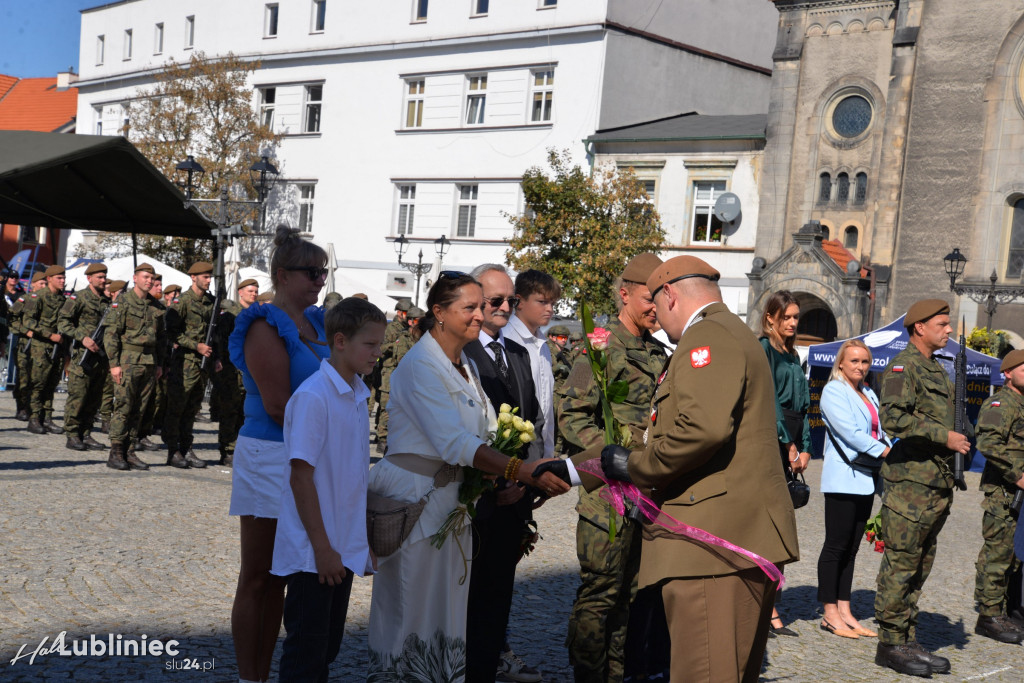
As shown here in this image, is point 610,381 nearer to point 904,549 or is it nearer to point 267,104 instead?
point 904,549

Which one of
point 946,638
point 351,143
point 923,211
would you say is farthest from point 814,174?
point 946,638

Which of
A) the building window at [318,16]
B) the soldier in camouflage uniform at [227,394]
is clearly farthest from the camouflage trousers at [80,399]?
the building window at [318,16]

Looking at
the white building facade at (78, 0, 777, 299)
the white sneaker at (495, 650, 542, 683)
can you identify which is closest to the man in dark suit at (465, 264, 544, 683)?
the white sneaker at (495, 650, 542, 683)

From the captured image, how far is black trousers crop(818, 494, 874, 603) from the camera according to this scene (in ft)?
24.1

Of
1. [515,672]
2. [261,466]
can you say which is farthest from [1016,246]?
[261,466]

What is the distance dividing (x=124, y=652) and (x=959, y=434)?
16.5 ft

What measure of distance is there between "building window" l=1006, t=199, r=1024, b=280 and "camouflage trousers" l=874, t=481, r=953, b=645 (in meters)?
24.4

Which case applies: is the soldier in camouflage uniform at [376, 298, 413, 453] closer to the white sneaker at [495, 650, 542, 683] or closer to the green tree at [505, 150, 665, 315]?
the white sneaker at [495, 650, 542, 683]

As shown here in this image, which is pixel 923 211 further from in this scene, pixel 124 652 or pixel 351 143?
pixel 124 652

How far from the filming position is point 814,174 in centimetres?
3086

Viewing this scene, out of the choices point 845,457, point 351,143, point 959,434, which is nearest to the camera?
point 959,434

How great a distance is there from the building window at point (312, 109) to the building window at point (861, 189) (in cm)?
2170

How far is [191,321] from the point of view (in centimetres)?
1270

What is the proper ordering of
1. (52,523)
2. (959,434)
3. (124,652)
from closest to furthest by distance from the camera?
(124,652)
(959,434)
(52,523)
